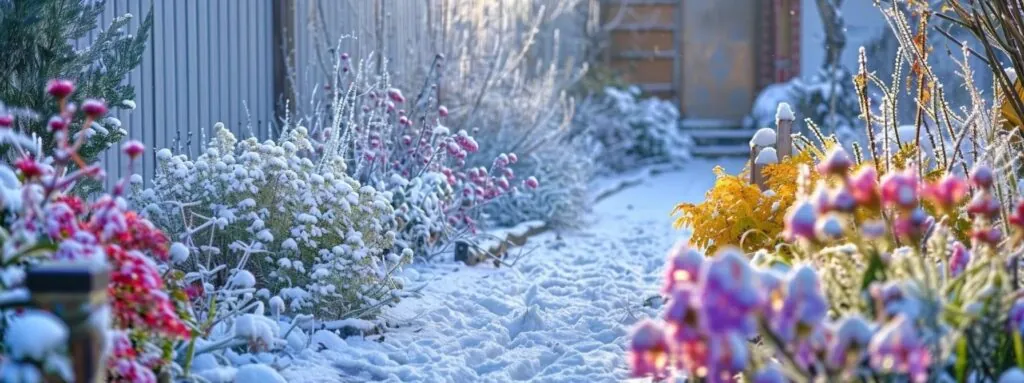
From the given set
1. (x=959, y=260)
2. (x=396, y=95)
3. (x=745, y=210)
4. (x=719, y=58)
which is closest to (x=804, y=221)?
(x=959, y=260)

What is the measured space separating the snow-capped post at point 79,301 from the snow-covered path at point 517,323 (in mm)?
1640

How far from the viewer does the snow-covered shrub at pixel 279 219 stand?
4059 mm

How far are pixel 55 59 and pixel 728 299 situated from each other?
2.74m

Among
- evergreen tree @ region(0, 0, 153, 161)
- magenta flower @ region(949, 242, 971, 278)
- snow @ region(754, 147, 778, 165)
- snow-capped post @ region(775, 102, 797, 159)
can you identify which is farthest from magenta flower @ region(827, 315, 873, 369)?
snow-capped post @ region(775, 102, 797, 159)

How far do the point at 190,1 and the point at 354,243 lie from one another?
1796 millimetres

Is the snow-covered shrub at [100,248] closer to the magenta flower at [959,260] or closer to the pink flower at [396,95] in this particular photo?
the magenta flower at [959,260]

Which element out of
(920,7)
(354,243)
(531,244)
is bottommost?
(531,244)

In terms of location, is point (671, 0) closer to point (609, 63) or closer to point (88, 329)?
point (609, 63)

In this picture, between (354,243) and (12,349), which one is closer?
(12,349)

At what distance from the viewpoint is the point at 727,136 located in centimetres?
1397

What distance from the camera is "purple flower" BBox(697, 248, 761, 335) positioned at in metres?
1.73

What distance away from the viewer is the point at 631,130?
12.6m

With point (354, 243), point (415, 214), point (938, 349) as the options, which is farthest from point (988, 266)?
point (415, 214)

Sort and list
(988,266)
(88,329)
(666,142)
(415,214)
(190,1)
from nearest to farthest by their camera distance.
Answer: (88,329) → (988,266) → (190,1) → (415,214) → (666,142)
